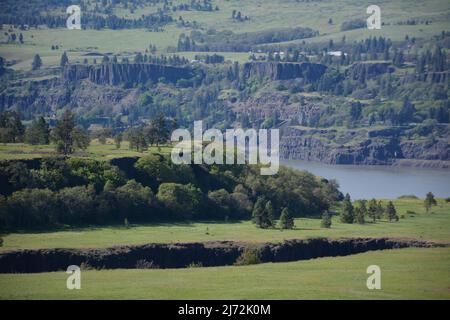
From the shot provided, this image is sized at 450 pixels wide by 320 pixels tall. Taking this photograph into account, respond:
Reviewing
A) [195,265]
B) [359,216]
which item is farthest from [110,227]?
[359,216]

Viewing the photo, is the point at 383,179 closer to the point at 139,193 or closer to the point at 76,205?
the point at 139,193

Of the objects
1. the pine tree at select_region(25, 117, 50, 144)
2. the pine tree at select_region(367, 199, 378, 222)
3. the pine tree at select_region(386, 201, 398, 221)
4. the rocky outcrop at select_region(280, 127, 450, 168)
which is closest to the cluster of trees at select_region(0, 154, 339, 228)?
the pine tree at select_region(367, 199, 378, 222)

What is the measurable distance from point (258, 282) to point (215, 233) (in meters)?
20.3

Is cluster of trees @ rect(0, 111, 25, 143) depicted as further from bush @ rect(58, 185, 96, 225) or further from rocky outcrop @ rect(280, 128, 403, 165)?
rocky outcrop @ rect(280, 128, 403, 165)

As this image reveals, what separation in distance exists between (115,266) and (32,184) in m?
13.2

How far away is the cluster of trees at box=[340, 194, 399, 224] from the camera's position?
273ft

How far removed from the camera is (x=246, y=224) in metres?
79.6

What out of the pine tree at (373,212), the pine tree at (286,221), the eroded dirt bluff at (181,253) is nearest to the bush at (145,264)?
the eroded dirt bluff at (181,253)

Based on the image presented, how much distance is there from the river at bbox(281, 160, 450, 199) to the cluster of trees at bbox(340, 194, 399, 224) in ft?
84.6

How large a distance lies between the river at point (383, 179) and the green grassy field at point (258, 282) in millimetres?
54795

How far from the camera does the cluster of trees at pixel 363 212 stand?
83.1m

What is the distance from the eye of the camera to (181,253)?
67.5m

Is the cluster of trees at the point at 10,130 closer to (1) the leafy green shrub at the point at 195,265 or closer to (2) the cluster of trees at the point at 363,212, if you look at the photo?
(2) the cluster of trees at the point at 363,212
